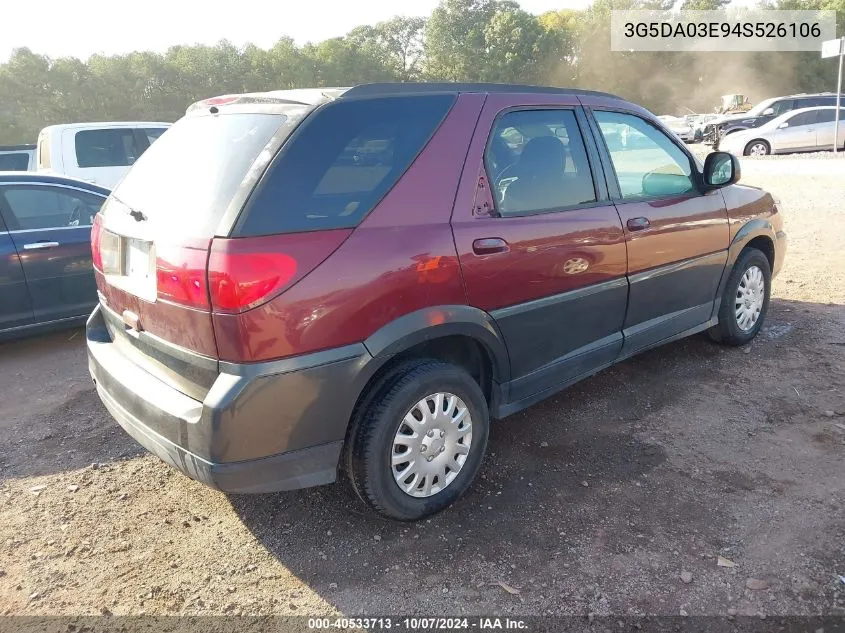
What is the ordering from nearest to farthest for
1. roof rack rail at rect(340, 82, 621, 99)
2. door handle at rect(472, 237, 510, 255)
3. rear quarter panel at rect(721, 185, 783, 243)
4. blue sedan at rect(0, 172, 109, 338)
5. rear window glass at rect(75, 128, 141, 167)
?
roof rack rail at rect(340, 82, 621, 99) < door handle at rect(472, 237, 510, 255) < rear quarter panel at rect(721, 185, 783, 243) < blue sedan at rect(0, 172, 109, 338) < rear window glass at rect(75, 128, 141, 167)

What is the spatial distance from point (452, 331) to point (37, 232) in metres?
4.00

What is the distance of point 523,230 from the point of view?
9.59 ft

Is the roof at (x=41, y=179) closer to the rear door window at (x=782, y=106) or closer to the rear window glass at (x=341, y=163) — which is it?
the rear window glass at (x=341, y=163)

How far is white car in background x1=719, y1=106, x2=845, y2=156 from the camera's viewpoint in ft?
58.2

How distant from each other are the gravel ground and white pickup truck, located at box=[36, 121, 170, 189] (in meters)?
6.08

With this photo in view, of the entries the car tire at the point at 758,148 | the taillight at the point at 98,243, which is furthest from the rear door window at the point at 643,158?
the car tire at the point at 758,148

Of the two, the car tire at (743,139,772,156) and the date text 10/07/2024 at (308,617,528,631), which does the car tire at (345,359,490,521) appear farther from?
the car tire at (743,139,772,156)

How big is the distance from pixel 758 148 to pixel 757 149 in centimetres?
4

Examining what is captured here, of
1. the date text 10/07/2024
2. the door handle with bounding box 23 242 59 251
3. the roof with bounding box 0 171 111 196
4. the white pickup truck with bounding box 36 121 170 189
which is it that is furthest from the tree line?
the date text 10/07/2024

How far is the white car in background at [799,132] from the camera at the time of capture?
17734mm

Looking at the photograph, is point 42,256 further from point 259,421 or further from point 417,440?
point 417,440

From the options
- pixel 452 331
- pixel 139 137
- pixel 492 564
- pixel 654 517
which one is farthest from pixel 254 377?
pixel 139 137

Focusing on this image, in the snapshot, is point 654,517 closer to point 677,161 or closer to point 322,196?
point 322,196

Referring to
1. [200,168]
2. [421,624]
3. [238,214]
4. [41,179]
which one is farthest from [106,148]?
[421,624]
